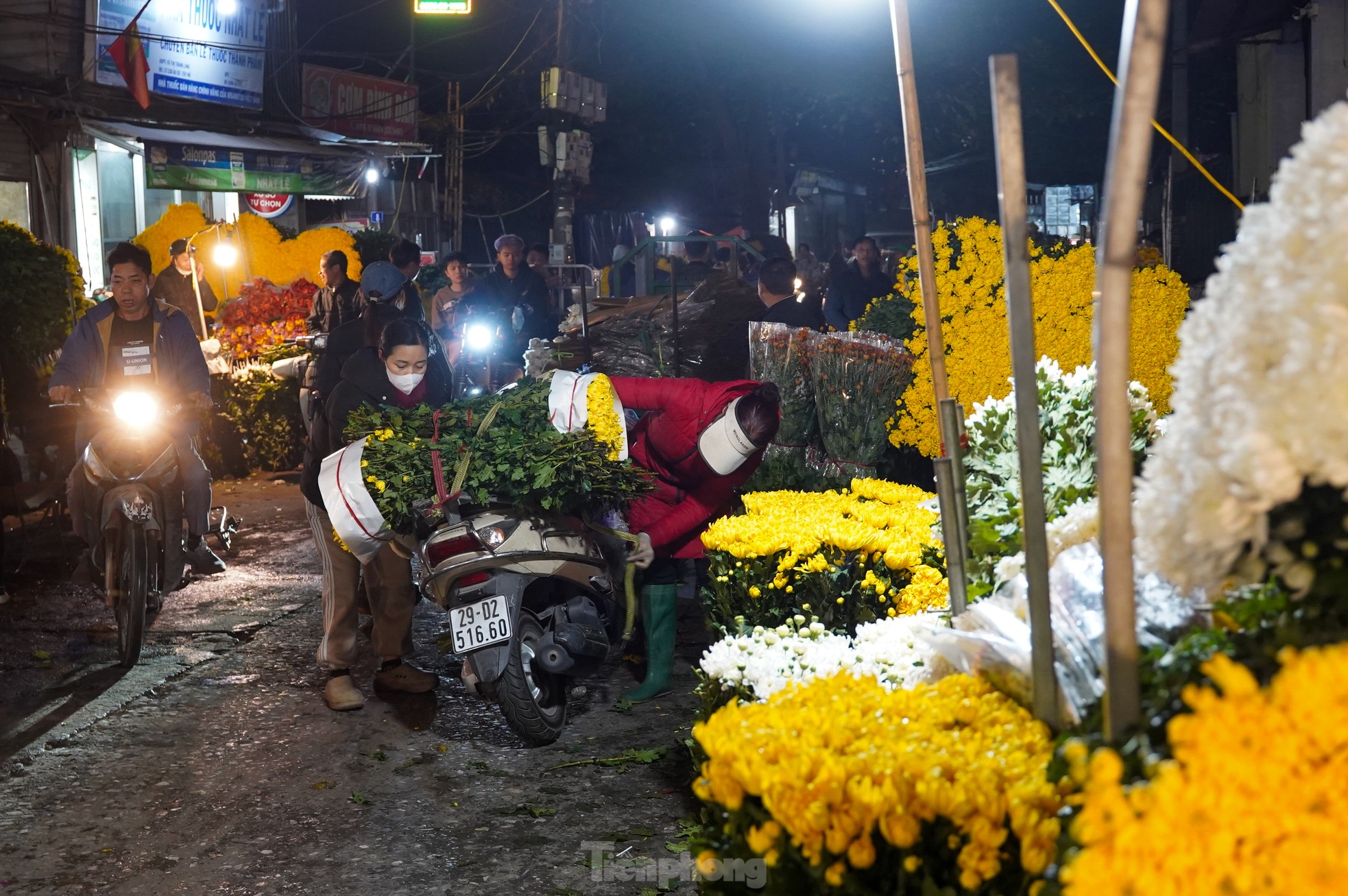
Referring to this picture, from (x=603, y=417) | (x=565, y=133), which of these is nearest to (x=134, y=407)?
(x=603, y=417)

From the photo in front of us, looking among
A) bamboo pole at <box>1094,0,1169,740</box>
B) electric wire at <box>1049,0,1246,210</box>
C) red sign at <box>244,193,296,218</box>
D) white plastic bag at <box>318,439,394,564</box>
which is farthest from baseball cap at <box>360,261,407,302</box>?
red sign at <box>244,193,296,218</box>

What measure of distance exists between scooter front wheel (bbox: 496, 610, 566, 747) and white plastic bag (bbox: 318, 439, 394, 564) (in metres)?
0.76

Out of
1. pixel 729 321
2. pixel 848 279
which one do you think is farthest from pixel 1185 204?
pixel 729 321

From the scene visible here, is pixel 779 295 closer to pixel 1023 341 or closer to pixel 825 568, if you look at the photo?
pixel 825 568

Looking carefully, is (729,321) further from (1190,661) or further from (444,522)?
(1190,661)

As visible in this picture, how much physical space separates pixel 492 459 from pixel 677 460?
954 millimetres

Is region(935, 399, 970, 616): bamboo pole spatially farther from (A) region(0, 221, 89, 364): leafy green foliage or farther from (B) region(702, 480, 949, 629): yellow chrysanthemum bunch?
(A) region(0, 221, 89, 364): leafy green foliage

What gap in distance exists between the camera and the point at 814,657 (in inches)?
139

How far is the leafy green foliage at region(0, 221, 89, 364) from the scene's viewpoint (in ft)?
33.4

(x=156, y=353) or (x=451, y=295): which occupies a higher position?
(x=451, y=295)

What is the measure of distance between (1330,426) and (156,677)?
6480mm

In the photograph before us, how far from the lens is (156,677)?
6840 mm

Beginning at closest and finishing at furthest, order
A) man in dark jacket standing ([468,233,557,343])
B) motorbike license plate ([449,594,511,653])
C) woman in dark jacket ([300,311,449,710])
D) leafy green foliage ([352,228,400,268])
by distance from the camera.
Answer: motorbike license plate ([449,594,511,653]), woman in dark jacket ([300,311,449,710]), man in dark jacket standing ([468,233,557,343]), leafy green foliage ([352,228,400,268])

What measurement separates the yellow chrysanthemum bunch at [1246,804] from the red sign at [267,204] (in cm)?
2472
